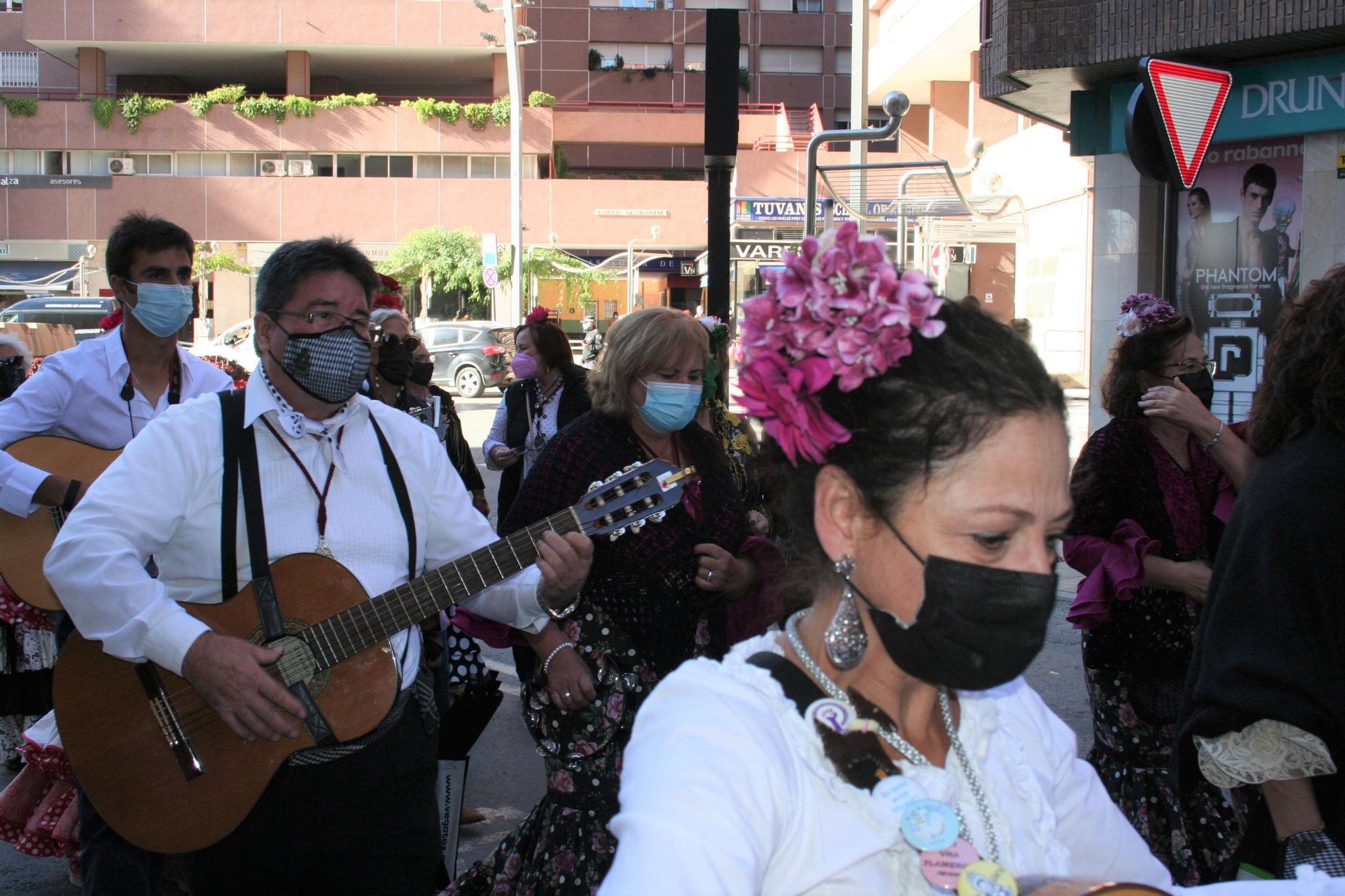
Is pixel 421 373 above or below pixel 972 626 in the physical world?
above

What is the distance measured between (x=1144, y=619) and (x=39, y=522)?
3.82m

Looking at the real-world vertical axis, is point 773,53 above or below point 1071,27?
above

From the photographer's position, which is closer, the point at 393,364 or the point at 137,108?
the point at 393,364

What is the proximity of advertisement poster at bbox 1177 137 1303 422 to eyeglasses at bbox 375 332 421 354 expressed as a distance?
23.9 ft

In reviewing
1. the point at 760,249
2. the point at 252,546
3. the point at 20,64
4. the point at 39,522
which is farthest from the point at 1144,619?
the point at 20,64

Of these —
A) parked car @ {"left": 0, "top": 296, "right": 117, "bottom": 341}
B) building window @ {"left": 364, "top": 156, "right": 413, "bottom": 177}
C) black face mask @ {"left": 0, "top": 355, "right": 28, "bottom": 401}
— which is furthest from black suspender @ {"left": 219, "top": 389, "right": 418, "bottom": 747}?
building window @ {"left": 364, "top": 156, "right": 413, "bottom": 177}

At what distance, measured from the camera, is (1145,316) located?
4.25 m

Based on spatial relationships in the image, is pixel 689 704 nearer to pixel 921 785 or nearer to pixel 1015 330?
pixel 921 785

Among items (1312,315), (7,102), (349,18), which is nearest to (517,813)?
(1312,315)

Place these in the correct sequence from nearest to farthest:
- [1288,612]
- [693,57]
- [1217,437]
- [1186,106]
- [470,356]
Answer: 1. [1288,612]
2. [1217,437]
3. [1186,106]
4. [470,356]
5. [693,57]

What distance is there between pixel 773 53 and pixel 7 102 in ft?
97.4

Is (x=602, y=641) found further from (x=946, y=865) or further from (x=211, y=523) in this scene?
(x=946, y=865)

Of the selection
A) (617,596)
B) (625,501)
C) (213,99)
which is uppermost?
(213,99)

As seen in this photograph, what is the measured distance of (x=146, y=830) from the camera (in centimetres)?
281
